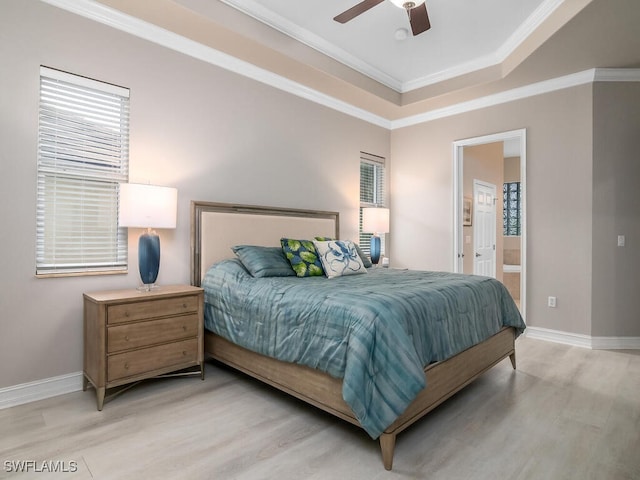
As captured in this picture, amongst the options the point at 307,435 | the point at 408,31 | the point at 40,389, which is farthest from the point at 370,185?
the point at 40,389

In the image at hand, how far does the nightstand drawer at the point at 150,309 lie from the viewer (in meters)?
2.43

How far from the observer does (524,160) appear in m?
4.29

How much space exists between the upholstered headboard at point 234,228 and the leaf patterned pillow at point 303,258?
0.49 metres

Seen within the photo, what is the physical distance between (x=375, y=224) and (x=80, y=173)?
128 inches

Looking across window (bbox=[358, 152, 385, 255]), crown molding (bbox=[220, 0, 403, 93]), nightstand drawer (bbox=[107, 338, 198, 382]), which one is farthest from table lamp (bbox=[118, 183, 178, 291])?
window (bbox=[358, 152, 385, 255])

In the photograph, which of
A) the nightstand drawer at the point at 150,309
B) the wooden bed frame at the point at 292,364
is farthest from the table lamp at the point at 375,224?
the nightstand drawer at the point at 150,309

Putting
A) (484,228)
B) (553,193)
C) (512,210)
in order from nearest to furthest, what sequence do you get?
(553,193), (484,228), (512,210)

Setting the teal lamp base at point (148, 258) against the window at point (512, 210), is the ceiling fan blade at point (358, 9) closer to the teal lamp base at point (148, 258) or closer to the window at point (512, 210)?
the teal lamp base at point (148, 258)

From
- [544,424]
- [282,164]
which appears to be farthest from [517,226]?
[544,424]

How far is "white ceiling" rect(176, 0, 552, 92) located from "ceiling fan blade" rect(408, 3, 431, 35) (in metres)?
0.59

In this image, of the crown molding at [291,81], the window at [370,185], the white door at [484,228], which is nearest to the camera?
the crown molding at [291,81]

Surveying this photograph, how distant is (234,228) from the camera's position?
356cm

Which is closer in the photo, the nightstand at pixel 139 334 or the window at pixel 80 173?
the nightstand at pixel 139 334

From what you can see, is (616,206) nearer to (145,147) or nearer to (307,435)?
(307,435)
